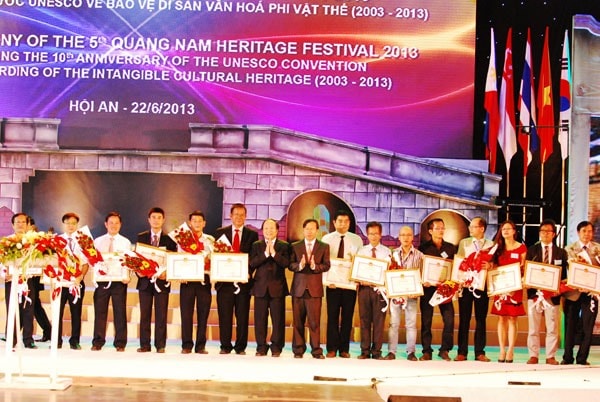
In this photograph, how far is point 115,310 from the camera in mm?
7871

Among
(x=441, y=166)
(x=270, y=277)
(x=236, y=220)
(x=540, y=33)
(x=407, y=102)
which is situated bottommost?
(x=270, y=277)

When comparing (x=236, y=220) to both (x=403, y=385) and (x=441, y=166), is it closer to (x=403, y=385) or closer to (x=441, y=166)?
(x=403, y=385)

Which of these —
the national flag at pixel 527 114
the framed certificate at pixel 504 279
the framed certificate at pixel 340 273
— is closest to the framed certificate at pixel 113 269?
the framed certificate at pixel 340 273

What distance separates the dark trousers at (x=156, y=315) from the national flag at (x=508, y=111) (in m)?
4.31

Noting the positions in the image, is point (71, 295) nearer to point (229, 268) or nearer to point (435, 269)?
point (229, 268)

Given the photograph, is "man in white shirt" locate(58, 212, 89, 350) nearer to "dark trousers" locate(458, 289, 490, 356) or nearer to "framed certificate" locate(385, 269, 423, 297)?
"framed certificate" locate(385, 269, 423, 297)

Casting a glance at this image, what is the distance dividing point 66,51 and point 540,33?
5206mm

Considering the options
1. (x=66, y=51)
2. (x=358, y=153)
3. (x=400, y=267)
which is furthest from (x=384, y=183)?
(x=66, y=51)

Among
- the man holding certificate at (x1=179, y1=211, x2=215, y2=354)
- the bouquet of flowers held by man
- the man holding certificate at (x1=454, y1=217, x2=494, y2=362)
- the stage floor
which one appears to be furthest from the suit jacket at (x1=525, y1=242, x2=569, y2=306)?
the bouquet of flowers held by man

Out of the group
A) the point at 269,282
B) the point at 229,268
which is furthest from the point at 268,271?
the point at 229,268

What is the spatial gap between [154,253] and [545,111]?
479 centimetres

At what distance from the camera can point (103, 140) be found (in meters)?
9.83

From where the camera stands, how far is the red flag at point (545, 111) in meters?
10.0

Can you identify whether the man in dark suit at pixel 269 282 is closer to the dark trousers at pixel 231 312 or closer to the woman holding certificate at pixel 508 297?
the dark trousers at pixel 231 312
